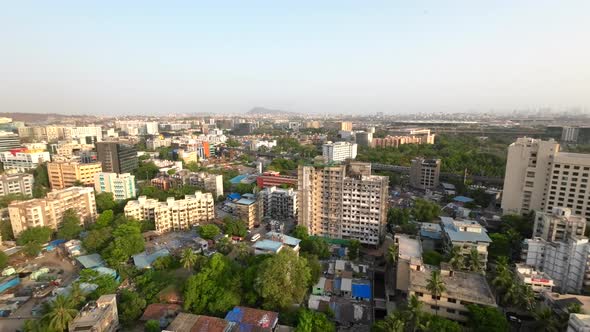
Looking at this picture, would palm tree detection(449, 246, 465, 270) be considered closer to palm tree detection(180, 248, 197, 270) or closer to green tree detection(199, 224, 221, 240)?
palm tree detection(180, 248, 197, 270)

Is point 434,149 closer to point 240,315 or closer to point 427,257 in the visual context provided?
point 427,257

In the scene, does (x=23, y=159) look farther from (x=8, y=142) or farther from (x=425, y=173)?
(x=425, y=173)

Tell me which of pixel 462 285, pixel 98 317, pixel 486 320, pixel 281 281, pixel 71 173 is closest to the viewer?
pixel 486 320

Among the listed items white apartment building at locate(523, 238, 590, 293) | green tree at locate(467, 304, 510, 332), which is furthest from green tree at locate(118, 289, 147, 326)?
white apartment building at locate(523, 238, 590, 293)

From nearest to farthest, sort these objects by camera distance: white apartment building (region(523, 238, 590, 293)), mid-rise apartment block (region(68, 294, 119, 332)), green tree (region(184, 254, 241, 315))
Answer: mid-rise apartment block (region(68, 294, 119, 332))
green tree (region(184, 254, 241, 315))
white apartment building (region(523, 238, 590, 293))

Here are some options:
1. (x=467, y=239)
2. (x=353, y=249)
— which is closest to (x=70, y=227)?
(x=353, y=249)

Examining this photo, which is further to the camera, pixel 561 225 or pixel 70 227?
pixel 70 227

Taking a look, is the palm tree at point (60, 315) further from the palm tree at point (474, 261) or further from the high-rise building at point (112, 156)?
the high-rise building at point (112, 156)
